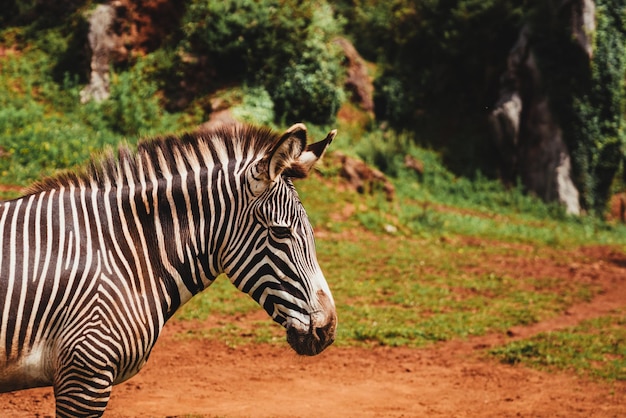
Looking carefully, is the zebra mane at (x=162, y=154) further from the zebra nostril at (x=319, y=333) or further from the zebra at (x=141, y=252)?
the zebra nostril at (x=319, y=333)

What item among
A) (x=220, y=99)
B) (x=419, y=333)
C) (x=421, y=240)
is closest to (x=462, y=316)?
(x=419, y=333)

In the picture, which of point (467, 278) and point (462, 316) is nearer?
point (462, 316)

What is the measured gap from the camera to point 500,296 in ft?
39.7

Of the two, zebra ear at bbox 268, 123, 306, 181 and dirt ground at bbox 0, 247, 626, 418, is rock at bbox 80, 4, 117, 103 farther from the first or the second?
zebra ear at bbox 268, 123, 306, 181

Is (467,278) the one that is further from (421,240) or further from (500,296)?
(421,240)

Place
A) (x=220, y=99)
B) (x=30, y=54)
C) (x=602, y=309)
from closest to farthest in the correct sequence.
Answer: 1. (x=602, y=309)
2. (x=220, y=99)
3. (x=30, y=54)

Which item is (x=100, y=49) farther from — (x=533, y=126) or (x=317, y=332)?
(x=317, y=332)

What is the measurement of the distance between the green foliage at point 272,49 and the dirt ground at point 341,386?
984 cm

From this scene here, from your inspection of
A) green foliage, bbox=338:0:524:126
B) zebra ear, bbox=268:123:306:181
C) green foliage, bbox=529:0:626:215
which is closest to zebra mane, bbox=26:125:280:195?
zebra ear, bbox=268:123:306:181

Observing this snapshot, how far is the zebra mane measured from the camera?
3.97m

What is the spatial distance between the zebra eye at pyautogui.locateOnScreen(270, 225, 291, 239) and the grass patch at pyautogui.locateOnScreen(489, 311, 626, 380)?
19.0ft

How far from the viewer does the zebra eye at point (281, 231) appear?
12.7 feet

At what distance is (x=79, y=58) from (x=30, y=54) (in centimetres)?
146

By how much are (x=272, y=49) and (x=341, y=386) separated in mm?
12456
